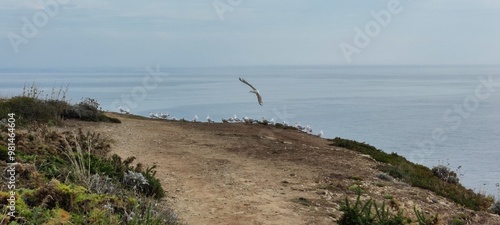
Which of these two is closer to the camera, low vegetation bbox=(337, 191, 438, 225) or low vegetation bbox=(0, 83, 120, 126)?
low vegetation bbox=(337, 191, 438, 225)

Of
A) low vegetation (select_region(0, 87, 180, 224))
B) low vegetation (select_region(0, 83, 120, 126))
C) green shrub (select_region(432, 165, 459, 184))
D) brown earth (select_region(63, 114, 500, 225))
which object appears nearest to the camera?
low vegetation (select_region(0, 87, 180, 224))

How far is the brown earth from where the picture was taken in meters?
8.32

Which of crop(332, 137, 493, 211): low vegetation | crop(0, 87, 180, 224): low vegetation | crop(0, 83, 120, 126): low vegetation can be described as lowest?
crop(0, 87, 180, 224): low vegetation

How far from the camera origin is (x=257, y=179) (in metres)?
10.5

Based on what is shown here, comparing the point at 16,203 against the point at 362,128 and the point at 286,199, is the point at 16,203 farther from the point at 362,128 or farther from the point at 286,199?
the point at 362,128

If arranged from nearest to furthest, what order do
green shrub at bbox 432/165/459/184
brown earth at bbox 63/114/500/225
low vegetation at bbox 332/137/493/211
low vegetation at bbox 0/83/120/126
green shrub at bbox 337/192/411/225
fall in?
green shrub at bbox 337/192/411/225, brown earth at bbox 63/114/500/225, low vegetation at bbox 332/137/493/211, green shrub at bbox 432/165/459/184, low vegetation at bbox 0/83/120/126

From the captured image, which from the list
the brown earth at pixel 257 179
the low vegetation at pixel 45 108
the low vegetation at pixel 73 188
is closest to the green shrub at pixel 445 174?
the brown earth at pixel 257 179

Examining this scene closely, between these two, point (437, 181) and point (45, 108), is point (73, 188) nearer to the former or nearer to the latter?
point (437, 181)

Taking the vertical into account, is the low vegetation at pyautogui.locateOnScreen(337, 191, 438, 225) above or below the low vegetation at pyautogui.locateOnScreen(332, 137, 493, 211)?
below

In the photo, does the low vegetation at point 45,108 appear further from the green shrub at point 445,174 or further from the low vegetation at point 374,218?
the green shrub at point 445,174

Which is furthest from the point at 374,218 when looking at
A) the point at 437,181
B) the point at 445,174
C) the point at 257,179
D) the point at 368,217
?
the point at 445,174

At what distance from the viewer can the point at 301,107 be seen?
45000 mm

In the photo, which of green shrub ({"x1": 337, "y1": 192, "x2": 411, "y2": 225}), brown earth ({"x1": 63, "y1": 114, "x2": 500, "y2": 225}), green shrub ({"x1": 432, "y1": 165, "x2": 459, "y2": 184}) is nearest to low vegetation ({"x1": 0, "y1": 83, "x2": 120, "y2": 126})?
brown earth ({"x1": 63, "y1": 114, "x2": 500, "y2": 225})

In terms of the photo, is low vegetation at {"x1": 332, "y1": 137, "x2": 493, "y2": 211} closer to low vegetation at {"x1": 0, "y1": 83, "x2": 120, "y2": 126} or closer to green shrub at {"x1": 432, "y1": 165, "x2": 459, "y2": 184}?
green shrub at {"x1": 432, "y1": 165, "x2": 459, "y2": 184}
